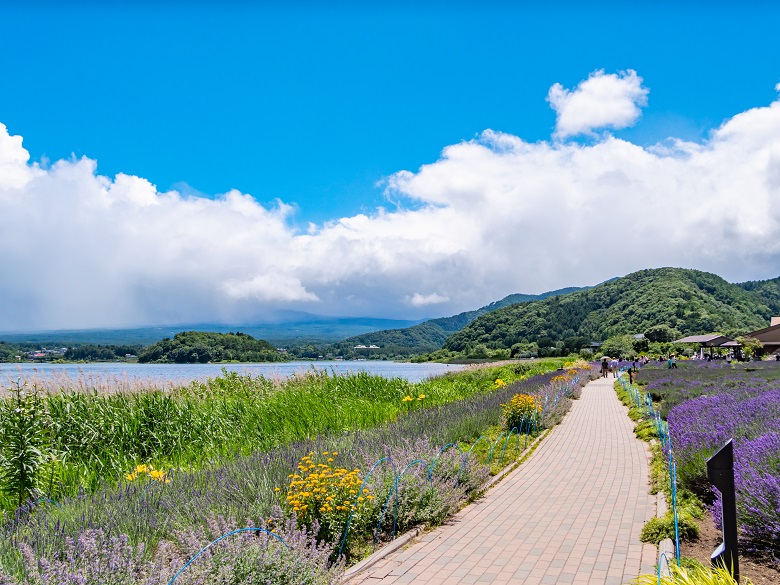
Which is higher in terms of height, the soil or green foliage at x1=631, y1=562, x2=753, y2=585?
green foliage at x1=631, y1=562, x2=753, y2=585

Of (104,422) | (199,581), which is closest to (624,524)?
(199,581)

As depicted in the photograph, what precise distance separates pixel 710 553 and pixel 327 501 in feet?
11.9

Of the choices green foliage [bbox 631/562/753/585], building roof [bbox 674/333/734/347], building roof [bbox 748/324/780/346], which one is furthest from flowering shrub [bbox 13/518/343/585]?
building roof [bbox 748/324/780/346]

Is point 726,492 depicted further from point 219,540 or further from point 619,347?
point 619,347

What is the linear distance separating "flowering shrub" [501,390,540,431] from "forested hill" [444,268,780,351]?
92092 millimetres

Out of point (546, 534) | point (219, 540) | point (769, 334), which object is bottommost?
point (546, 534)

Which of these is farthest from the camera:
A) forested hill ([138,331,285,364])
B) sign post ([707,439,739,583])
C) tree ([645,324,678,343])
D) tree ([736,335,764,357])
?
tree ([645,324,678,343])

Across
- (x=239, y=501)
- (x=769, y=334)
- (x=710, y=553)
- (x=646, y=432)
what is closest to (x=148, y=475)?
(x=239, y=501)

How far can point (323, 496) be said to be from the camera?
5711mm

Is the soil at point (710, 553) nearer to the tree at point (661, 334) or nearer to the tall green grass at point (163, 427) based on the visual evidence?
the tall green grass at point (163, 427)

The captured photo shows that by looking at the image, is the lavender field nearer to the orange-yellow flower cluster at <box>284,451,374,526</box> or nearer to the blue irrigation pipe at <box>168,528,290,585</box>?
the orange-yellow flower cluster at <box>284,451,374,526</box>

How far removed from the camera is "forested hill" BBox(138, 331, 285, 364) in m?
69.2

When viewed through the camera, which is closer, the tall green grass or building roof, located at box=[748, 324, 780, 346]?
the tall green grass

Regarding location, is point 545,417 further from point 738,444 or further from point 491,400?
point 738,444
